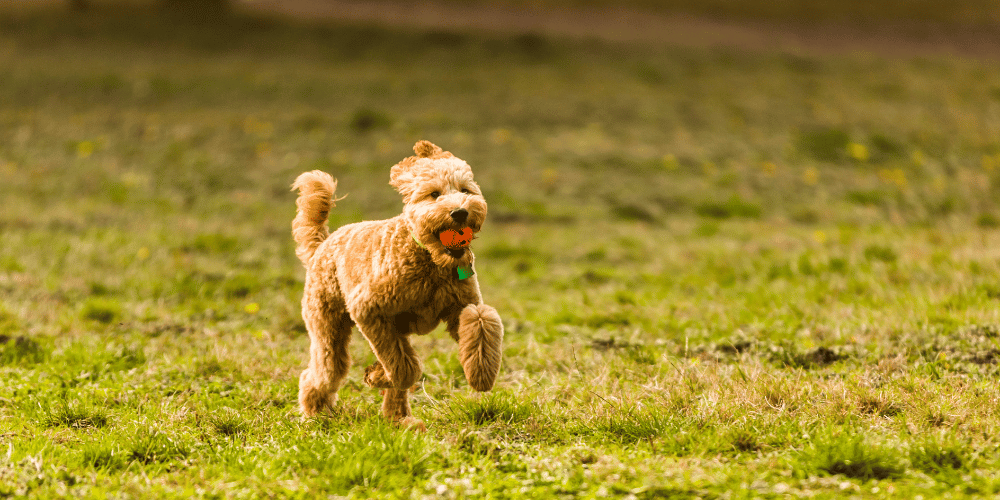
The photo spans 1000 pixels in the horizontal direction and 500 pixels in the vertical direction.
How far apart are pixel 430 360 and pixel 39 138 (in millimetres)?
13720

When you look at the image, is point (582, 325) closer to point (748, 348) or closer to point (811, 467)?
point (748, 348)

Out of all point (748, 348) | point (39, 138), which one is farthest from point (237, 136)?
point (748, 348)

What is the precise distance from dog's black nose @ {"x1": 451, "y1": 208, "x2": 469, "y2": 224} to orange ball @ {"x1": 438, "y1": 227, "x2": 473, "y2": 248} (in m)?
0.08

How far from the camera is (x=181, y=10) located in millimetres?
24156

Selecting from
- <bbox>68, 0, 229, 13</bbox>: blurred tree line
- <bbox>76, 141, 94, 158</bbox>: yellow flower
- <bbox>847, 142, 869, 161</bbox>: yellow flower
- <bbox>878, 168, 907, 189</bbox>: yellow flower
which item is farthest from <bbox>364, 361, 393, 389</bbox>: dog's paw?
<bbox>68, 0, 229, 13</bbox>: blurred tree line

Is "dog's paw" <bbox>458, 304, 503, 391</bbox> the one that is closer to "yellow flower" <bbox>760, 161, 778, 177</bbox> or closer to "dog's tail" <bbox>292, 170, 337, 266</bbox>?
"dog's tail" <bbox>292, 170, 337, 266</bbox>

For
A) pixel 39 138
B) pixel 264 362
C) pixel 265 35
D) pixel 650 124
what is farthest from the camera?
pixel 265 35

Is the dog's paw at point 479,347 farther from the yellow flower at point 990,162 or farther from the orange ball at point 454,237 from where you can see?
the yellow flower at point 990,162

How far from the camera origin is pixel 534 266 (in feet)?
30.3

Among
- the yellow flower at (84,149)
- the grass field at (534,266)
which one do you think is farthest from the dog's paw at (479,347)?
the yellow flower at (84,149)

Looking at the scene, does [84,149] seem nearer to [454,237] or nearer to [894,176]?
[454,237]

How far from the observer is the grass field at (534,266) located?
A: 3568mm

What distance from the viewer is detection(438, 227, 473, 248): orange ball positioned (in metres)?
3.20

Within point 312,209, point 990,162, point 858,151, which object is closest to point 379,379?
point 312,209
